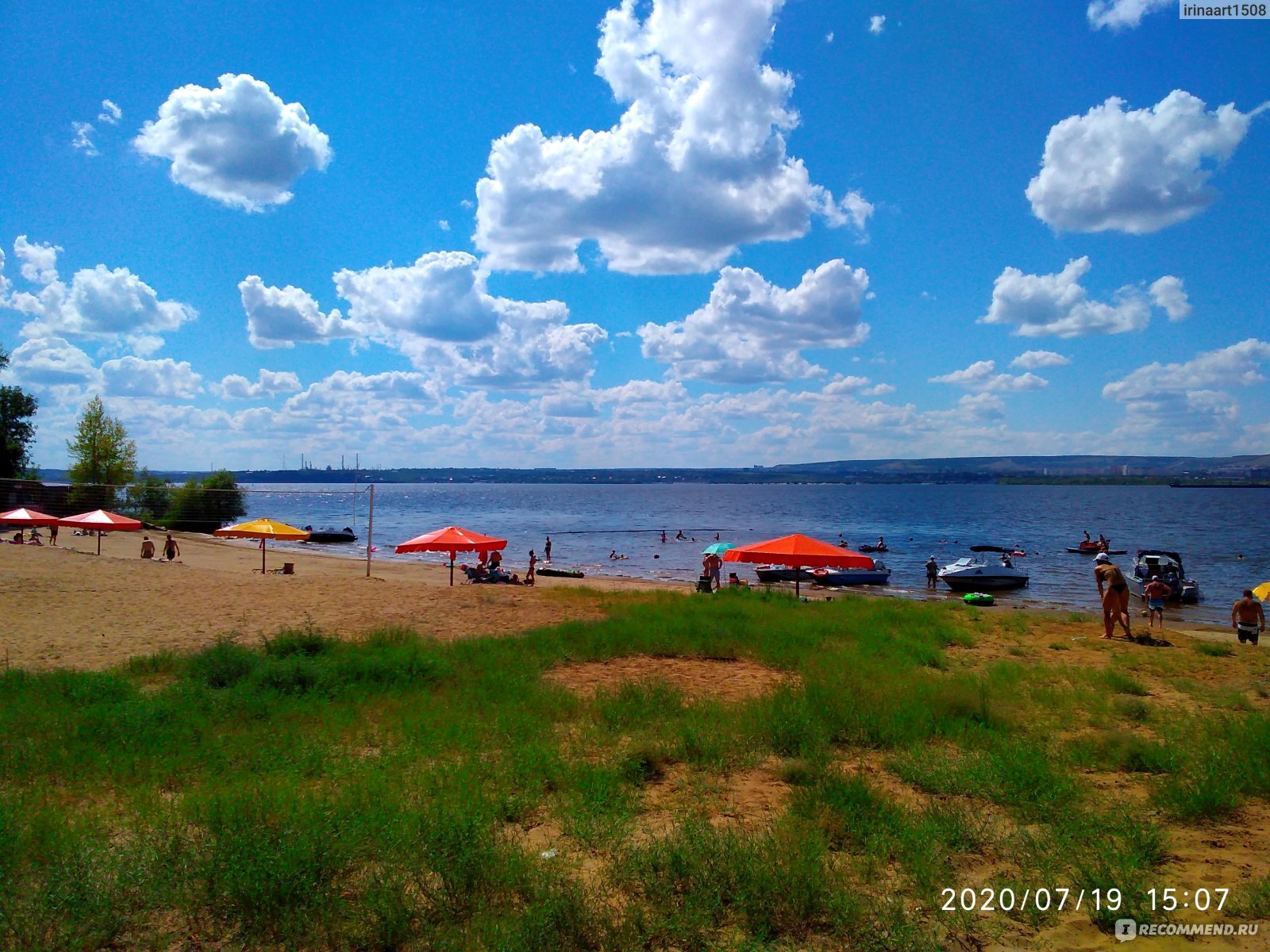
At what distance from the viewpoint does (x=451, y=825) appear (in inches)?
209

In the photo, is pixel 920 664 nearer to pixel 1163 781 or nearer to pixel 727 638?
pixel 727 638

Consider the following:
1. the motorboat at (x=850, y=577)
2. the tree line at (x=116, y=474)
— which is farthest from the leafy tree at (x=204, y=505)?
the motorboat at (x=850, y=577)

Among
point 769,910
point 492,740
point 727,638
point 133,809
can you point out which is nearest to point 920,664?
point 727,638

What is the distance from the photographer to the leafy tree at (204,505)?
55.1 metres

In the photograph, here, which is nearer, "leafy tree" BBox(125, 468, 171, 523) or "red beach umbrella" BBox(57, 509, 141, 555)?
"red beach umbrella" BBox(57, 509, 141, 555)

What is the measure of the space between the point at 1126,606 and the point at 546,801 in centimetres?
1563

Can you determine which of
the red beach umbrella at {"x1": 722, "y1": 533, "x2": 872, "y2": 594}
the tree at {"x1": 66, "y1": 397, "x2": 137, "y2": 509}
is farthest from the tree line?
the red beach umbrella at {"x1": 722, "y1": 533, "x2": 872, "y2": 594}

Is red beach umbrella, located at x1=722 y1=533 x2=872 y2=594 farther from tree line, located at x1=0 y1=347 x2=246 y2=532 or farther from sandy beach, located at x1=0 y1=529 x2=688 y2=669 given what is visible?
tree line, located at x1=0 y1=347 x2=246 y2=532

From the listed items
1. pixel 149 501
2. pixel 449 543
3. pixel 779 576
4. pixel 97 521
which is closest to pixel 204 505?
pixel 149 501

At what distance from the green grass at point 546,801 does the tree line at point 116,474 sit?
47956 mm

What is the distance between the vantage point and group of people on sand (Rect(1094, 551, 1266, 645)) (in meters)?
16.4

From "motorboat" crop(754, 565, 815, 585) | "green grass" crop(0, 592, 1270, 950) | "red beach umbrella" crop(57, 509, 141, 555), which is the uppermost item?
"red beach umbrella" crop(57, 509, 141, 555)

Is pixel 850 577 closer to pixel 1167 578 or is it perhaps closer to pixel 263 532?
pixel 1167 578

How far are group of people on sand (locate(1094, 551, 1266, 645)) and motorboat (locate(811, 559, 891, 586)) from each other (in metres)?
13.9
